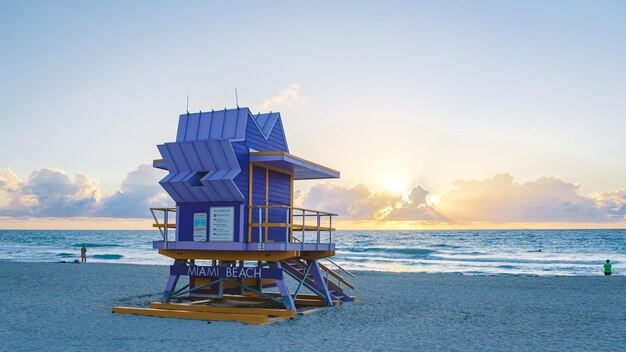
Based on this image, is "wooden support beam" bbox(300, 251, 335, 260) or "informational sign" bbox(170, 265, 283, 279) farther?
"wooden support beam" bbox(300, 251, 335, 260)

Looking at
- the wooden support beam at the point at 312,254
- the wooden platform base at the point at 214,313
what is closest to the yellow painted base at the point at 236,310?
the wooden platform base at the point at 214,313

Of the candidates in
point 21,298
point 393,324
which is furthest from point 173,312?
point 21,298

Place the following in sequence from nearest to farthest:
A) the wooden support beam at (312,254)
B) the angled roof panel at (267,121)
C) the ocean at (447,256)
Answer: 1. the angled roof panel at (267,121)
2. the wooden support beam at (312,254)
3. the ocean at (447,256)

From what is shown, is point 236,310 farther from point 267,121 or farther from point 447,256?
point 447,256

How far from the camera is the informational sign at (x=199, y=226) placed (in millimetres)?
14911

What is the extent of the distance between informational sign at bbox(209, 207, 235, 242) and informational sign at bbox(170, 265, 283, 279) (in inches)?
33.2

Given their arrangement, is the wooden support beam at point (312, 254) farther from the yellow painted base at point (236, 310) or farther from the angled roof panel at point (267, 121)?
the angled roof panel at point (267, 121)

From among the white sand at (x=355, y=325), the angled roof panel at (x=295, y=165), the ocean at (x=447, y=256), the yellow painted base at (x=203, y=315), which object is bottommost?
the ocean at (x=447, y=256)

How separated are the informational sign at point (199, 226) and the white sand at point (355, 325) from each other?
2.14 m

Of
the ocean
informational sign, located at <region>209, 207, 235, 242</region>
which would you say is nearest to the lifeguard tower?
informational sign, located at <region>209, 207, 235, 242</region>

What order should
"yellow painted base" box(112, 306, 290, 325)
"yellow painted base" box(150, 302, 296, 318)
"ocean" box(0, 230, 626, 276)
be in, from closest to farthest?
"yellow painted base" box(112, 306, 290, 325) < "yellow painted base" box(150, 302, 296, 318) < "ocean" box(0, 230, 626, 276)

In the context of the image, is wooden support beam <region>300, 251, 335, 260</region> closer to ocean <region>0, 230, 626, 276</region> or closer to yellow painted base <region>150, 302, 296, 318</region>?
yellow painted base <region>150, 302, 296, 318</region>

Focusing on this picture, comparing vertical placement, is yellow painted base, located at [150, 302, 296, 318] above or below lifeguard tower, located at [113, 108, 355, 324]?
below

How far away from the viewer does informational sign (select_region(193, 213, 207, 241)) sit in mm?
14911
